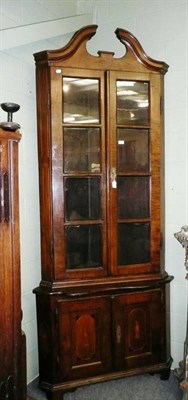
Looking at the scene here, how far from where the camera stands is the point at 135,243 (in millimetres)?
2176

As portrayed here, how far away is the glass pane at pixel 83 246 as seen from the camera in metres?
2.06

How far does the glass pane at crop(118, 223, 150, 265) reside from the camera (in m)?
2.15

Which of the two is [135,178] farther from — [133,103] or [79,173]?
[133,103]

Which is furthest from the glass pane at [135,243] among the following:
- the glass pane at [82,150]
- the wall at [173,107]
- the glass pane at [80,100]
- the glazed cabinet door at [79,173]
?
the glass pane at [80,100]

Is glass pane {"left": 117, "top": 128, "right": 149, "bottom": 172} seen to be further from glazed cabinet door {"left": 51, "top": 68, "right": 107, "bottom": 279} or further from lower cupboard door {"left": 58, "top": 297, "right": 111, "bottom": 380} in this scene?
lower cupboard door {"left": 58, "top": 297, "right": 111, "bottom": 380}

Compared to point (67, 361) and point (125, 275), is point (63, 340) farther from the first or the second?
point (125, 275)

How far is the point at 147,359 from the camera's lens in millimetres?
2189

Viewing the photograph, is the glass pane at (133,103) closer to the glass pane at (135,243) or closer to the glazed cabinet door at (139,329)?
the glass pane at (135,243)

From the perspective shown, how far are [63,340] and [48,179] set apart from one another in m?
0.98

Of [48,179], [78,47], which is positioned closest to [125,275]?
[48,179]

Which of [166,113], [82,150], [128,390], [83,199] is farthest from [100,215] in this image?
[128,390]

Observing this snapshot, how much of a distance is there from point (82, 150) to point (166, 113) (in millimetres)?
715

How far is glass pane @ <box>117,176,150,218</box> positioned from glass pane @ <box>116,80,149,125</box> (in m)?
0.37

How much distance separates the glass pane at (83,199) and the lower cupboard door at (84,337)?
520 millimetres
